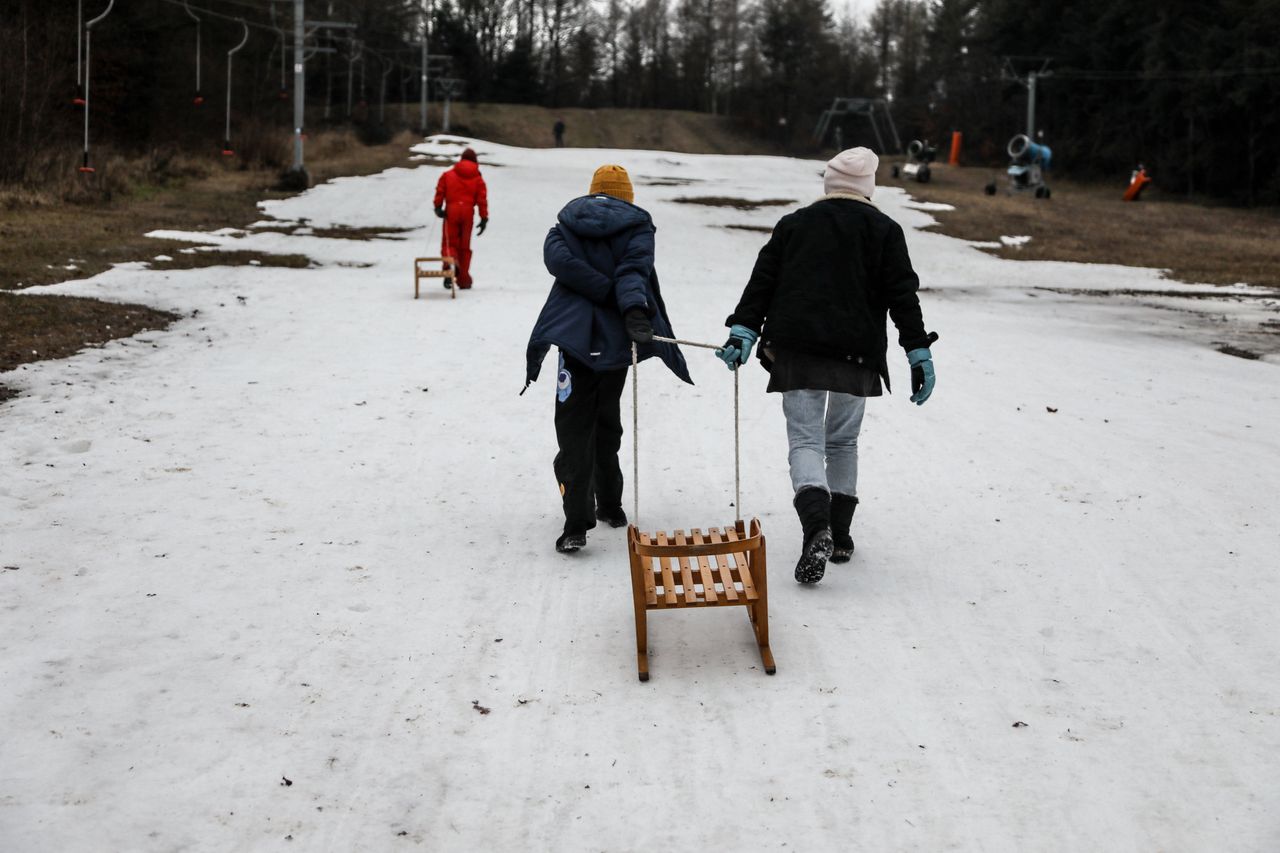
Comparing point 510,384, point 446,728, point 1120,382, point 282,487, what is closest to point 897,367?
point 1120,382

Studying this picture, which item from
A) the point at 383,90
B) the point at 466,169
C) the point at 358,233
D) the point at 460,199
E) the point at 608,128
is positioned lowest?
the point at 358,233

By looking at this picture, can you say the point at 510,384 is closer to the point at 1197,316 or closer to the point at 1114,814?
the point at 1114,814

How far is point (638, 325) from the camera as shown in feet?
18.8

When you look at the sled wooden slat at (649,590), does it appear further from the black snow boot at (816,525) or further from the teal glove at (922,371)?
the teal glove at (922,371)

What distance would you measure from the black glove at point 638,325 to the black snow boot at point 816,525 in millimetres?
993

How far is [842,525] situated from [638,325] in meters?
1.39

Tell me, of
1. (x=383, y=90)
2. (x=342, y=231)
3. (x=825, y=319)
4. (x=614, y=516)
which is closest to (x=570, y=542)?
(x=614, y=516)

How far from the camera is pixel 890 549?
6.38m

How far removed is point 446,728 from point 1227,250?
2680 cm

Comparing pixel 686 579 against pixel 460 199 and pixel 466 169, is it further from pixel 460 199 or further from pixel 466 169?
pixel 466 169

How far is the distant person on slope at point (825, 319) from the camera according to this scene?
5590 mm

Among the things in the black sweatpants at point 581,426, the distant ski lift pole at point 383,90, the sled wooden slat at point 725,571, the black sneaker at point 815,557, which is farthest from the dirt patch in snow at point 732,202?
the distant ski lift pole at point 383,90

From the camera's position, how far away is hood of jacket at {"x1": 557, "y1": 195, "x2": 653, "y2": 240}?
5.95 metres

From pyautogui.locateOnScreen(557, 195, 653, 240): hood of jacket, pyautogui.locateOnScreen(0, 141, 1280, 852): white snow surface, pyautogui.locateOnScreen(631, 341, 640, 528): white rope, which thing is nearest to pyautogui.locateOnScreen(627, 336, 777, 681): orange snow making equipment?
pyautogui.locateOnScreen(0, 141, 1280, 852): white snow surface
